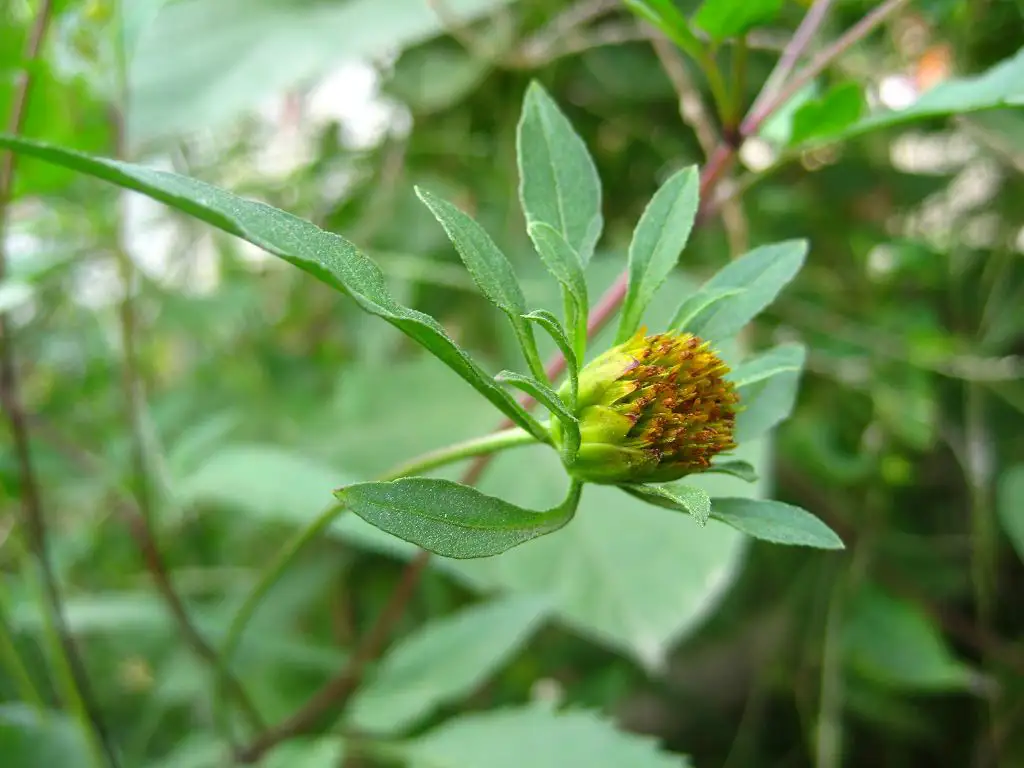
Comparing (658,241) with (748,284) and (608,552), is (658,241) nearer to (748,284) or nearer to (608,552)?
(748,284)

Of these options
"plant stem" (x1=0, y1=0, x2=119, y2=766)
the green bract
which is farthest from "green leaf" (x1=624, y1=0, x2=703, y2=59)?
"plant stem" (x1=0, y1=0, x2=119, y2=766)

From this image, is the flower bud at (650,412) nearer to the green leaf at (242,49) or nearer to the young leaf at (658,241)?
the young leaf at (658,241)

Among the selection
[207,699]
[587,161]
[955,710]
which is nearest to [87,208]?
[207,699]

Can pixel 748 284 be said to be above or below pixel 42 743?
above

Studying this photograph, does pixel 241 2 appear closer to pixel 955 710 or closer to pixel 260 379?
pixel 260 379

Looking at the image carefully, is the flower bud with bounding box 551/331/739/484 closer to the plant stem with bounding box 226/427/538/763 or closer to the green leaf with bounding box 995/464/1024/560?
the plant stem with bounding box 226/427/538/763

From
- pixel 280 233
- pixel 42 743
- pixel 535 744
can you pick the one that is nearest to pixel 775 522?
pixel 280 233
